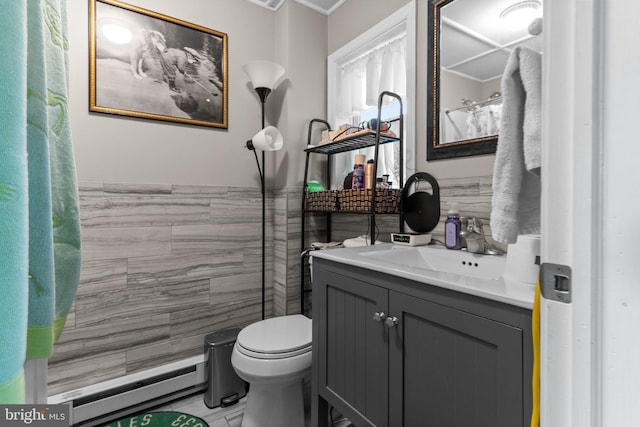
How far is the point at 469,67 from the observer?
1442 mm

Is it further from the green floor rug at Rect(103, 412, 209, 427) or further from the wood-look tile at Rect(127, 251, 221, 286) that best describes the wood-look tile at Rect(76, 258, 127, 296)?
the green floor rug at Rect(103, 412, 209, 427)

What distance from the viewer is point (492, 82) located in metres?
1.38

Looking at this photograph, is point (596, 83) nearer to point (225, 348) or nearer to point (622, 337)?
point (622, 337)

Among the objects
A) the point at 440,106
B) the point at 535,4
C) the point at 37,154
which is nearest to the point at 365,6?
the point at 440,106

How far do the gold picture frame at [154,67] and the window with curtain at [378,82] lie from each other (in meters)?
0.77

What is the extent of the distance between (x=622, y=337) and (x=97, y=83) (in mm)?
2158

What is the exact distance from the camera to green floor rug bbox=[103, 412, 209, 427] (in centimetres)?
155

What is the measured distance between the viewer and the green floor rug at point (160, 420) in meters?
1.55

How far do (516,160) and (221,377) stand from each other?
5.88 feet

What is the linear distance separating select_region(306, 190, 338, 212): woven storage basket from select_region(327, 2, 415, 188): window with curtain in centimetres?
27

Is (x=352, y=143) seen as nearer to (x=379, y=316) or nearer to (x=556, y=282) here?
(x=379, y=316)

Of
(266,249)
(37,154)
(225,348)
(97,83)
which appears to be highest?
(97,83)

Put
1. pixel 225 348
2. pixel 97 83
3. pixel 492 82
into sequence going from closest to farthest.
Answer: pixel 492 82
pixel 97 83
pixel 225 348

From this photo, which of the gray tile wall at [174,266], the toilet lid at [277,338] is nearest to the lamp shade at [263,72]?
the gray tile wall at [174,266]
